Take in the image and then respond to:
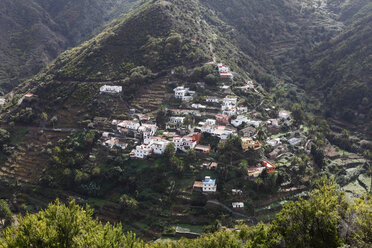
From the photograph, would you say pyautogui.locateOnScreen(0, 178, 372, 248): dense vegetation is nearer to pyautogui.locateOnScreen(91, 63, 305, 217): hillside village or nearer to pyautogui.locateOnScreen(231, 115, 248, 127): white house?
pyautogui.locateOnScreen(91, 63, 305, 217): hillside village

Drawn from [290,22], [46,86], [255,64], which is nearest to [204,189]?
[46,86]

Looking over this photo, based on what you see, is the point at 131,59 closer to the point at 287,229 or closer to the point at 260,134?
the point at 260,134

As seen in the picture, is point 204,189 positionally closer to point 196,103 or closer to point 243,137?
point 243,137

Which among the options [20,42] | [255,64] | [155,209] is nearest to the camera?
[155,209]

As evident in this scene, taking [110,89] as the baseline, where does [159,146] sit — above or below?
below

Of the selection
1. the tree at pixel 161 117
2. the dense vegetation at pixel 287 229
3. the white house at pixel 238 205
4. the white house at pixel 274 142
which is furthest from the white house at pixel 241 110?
the dense vegetation at pixel 287 229

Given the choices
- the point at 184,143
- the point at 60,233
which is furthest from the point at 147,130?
the point at 60,233

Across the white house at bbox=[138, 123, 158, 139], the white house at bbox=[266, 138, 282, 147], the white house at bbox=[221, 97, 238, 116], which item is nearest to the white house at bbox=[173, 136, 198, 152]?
the white house at bbox=[138, 123, 158, 139]
